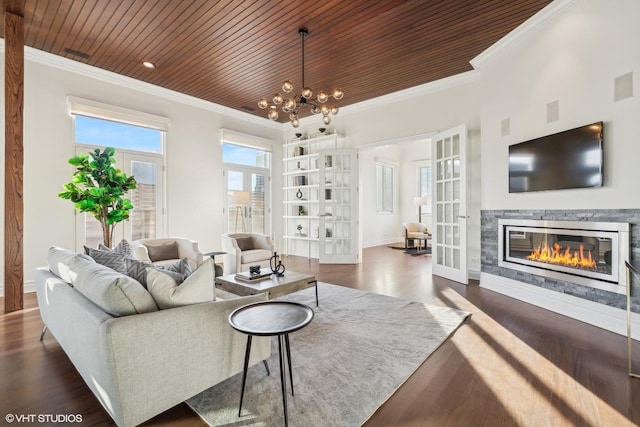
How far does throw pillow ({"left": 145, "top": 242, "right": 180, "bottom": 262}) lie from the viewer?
443 centimetres

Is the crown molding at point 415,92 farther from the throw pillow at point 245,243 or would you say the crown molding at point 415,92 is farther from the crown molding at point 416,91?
the throw pillow at point 245,243

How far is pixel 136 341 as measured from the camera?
4.91 feet

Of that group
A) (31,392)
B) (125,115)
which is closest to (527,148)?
(31,392)

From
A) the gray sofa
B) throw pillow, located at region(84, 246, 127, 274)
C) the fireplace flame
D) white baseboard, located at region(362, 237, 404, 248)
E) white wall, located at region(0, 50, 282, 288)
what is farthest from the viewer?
white baseboard, located at region(362, 237, 404, 248)

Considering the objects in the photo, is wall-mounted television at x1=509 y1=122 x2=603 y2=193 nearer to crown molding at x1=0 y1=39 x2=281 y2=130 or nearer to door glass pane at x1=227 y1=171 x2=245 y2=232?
door glass pane at x1=227 y1=171 x2=245 y2=232

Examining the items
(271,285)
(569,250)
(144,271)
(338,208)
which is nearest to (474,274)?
(569,250)

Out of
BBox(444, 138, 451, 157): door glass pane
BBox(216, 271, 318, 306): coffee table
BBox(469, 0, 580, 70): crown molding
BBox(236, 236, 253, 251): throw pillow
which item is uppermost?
BBox(469, 0, 580, 70): crown molding

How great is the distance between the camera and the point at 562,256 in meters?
3.45

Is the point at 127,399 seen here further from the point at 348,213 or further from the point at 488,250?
the point at 348,213

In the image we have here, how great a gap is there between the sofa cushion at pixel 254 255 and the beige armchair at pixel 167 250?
0.65m

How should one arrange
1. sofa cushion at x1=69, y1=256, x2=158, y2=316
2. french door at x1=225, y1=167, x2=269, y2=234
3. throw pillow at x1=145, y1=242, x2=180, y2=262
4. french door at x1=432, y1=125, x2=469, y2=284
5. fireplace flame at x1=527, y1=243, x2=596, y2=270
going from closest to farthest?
1. sofa cushion at x1=69, y1=256, x2=158, y2=316
2. fireplace flame at x1=527, y1=243, x2=596, y2=270
3. throw pillow at x1=145, y1=242, x2=180, y2=262
4. french door at x1=432, y1=125, x2=469, y2=284
5. french door at x1=225, y1=167, x2=269, y2=234

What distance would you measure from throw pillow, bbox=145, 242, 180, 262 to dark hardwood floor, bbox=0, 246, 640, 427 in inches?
54.2

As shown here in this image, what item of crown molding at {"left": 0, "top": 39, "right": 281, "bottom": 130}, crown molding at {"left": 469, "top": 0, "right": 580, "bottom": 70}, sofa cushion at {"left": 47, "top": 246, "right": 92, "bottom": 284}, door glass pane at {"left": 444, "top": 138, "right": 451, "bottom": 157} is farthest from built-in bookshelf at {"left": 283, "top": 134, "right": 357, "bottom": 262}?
sofa cushion at {"left": 47, "top": 246, "right": 92, "bottom": 284}

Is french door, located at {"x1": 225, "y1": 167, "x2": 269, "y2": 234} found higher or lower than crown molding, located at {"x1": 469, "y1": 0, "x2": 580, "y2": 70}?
lower
